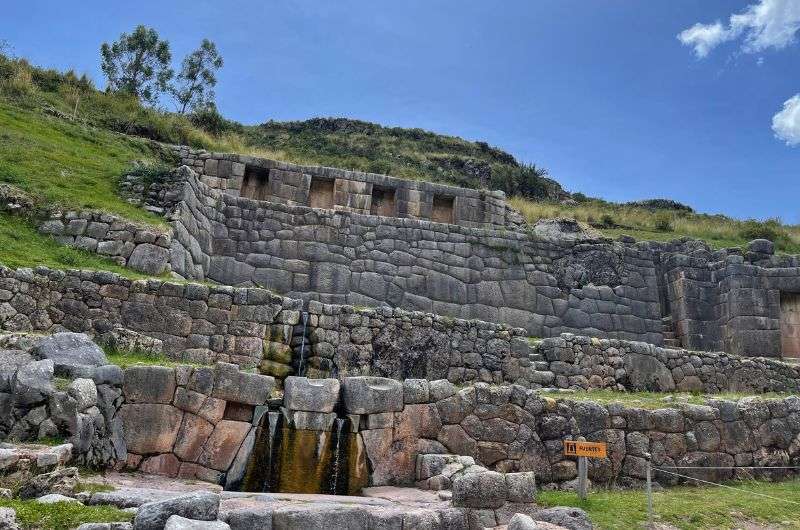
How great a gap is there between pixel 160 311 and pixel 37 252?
233 cm

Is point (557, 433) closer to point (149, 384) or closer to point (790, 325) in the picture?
point (149, 384)

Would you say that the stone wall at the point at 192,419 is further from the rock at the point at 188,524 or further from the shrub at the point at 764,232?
the shrub at the point at 764,232

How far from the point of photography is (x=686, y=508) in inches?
288

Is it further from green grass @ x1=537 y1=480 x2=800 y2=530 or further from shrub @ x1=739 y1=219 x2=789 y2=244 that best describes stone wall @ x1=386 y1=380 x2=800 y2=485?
shrub @ x1=739 y1=219 x2=789 y2=244

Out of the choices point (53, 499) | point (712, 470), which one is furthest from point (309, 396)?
point (712, 470)

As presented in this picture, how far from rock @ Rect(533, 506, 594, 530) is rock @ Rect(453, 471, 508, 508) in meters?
0.43

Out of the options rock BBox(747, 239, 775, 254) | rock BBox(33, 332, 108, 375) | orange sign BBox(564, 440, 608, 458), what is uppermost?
rock BBox(747, 239, 775, 254)

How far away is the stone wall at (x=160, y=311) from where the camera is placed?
9258mm

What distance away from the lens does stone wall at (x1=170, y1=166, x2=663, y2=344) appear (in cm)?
1411

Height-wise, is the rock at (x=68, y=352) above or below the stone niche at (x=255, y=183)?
below

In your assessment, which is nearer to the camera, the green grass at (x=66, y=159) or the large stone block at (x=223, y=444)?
the large stone block at (x=223, y=444)

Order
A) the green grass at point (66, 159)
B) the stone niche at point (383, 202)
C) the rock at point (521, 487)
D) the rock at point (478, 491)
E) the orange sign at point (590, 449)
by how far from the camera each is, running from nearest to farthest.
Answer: the rock at point (478, 491)
the rock at point (521, 487)
the orange sign at point (590, 449)
the green grass at point (66, 159)
the stone niche at point (383, 202)

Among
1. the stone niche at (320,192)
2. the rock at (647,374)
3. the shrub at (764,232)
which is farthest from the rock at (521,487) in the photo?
the shrub at (764,232)

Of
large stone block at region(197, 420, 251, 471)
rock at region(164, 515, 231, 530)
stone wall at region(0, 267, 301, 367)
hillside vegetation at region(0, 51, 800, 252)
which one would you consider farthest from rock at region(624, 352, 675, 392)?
rock at region(164, 515, 231, 530)
